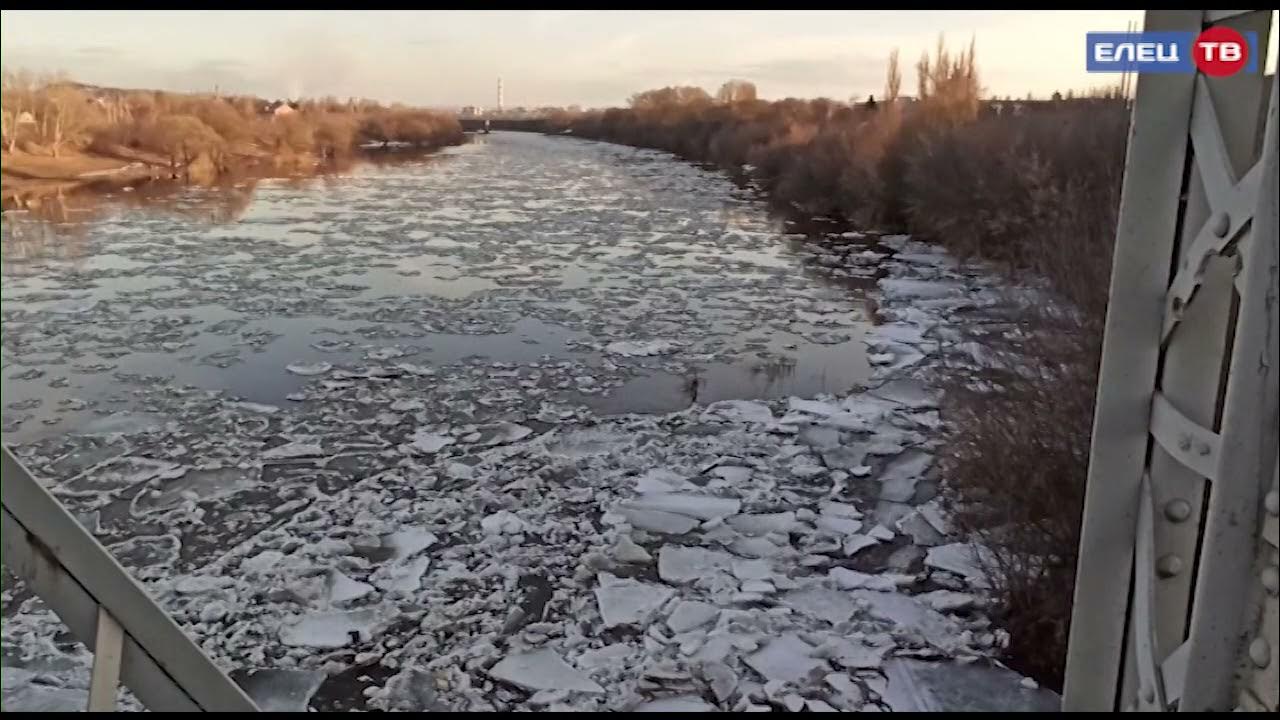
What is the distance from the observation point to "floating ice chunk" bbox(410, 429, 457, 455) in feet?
18.1

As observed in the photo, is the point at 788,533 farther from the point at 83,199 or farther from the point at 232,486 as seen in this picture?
the point at 83,199

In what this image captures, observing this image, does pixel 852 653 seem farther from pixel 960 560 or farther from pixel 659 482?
pixel 659 482

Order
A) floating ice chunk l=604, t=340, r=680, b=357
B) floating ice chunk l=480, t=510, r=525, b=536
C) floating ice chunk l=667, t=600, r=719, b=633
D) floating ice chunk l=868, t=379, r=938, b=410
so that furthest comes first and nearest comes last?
floating ice chunk l=604, t=340, r=680, b=357
floating ice chunk l=868, t=379, r=938, b=410
floating ice chunk l=480, t=510, r=525, b=536
floating ice chunk l=667, t=600, r=719, b=633

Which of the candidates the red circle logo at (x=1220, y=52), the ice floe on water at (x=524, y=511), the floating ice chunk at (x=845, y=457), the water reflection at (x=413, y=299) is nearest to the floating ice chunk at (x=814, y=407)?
the ice floe on water at (x=524, y=511)

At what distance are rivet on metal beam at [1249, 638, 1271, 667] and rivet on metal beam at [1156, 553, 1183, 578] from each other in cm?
35

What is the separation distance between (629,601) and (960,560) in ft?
5.04

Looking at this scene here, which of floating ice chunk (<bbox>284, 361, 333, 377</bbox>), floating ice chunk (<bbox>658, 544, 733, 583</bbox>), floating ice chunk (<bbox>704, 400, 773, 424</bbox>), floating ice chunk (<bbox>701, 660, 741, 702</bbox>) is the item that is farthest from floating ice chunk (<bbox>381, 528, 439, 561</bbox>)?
floating ice chunk (<bbox>284, 361, 333, 377</bbox>)

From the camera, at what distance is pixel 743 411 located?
638cm

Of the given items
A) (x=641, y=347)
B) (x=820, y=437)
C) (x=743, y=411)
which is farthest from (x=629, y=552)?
(x=641, y=347)

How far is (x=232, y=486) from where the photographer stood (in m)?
4.91

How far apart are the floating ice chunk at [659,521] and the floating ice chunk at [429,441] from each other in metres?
1.40

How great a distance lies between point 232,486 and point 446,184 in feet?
55.5

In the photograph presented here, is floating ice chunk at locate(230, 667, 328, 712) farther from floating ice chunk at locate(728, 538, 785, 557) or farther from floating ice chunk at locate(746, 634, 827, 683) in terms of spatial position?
floating ice chunk at locate(728, 538, 785, 557)

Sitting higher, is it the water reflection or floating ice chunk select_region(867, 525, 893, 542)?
the water reflection
